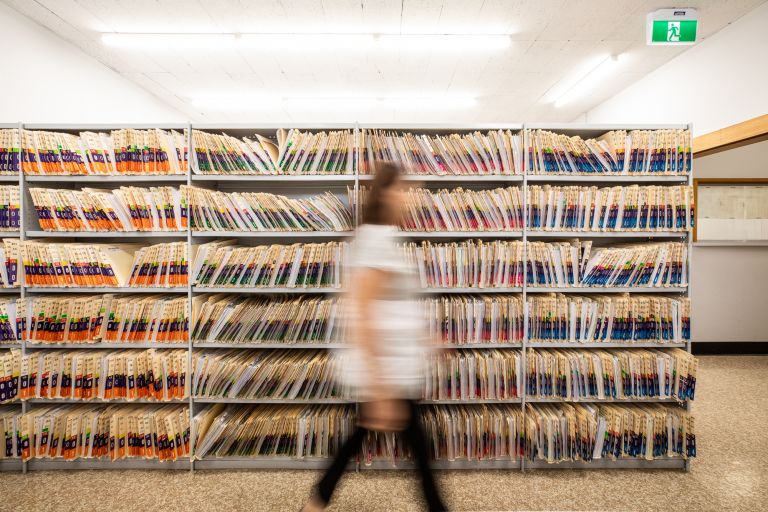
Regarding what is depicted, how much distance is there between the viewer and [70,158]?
2428 millimetres

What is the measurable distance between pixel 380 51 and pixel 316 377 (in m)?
2.91

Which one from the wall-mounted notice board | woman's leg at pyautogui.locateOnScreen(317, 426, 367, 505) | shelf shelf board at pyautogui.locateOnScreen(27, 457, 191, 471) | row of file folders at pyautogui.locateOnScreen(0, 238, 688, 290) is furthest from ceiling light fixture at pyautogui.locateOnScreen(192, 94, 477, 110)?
woman's leg at pyautogui.locateOnScreen(317, 426, 367, 505)

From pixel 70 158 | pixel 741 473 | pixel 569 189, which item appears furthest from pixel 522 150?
pixel 70 158

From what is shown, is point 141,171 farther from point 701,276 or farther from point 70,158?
point 701,276

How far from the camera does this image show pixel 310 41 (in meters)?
3.24

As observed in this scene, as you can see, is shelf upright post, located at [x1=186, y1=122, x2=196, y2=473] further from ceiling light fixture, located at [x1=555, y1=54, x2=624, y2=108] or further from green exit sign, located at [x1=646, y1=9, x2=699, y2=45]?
ceiling light fixture, located at [x1=555, y1=54, x2=624, y2=108]

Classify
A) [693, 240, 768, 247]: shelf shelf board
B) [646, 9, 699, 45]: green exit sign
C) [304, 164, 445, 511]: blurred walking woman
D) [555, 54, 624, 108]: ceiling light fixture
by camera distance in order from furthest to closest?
[693, 240, 768, 247]: shelf shelf board, [555, 54, 624, 108]: ceiling light fixture, [646, 9, 699, 45]: green exit sign, [304, 164, 445, 511]: blurred walking woman

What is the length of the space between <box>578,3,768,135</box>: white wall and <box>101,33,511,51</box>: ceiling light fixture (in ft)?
5.89

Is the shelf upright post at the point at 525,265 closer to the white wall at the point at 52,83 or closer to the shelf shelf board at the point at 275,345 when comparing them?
the shelf shelf board at the point at 275,345

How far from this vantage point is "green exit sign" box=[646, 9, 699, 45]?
112 inches

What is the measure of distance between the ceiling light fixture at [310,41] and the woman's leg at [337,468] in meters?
3.09

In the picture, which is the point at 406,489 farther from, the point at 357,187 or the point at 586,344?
the point at 357,187

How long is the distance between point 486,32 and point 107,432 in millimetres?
4125

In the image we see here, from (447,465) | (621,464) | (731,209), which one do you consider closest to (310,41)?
(447,465)
